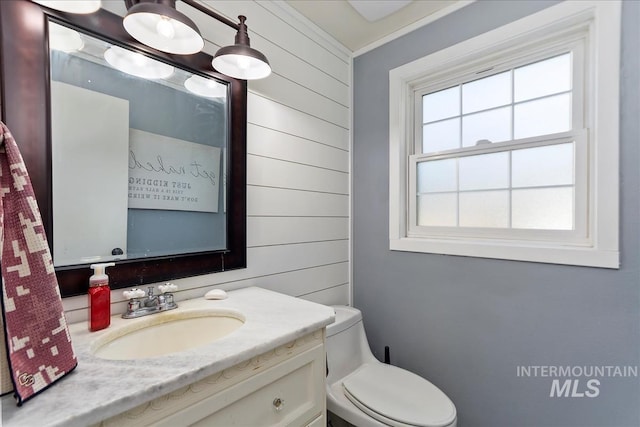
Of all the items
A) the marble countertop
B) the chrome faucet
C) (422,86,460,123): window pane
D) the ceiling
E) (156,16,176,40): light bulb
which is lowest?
the marble countertop

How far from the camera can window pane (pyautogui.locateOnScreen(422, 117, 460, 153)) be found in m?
1.62

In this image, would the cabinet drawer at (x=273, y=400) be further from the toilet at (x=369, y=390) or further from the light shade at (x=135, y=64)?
the light shade at (x=135, y=64)

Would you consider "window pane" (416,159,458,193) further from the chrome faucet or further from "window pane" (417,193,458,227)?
the chrome faucet

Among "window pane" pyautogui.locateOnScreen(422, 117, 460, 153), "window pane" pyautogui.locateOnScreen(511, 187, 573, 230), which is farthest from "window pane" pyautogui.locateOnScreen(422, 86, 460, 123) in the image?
"window pane" pyautogui.locateOnScreen(511, 187, 573, 230)

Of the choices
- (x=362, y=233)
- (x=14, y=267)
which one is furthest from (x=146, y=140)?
(x=362, y=233)

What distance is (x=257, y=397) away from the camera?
2.46 ft

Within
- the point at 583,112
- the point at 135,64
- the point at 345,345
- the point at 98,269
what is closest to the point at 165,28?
the point at 135,64

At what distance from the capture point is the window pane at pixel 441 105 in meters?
1.63

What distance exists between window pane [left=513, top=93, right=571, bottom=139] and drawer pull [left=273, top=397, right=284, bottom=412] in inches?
61.1

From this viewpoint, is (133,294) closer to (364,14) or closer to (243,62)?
(243,62)

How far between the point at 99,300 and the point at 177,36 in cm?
83

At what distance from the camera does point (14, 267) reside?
0.54 metres

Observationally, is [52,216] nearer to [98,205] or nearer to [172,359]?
[98,205]

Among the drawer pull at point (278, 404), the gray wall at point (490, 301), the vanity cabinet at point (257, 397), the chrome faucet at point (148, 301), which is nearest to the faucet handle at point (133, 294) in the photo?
the chrome faucet at point (148, 301)
